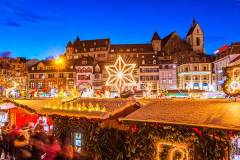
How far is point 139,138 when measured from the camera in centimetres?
1259

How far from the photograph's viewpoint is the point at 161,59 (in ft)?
292

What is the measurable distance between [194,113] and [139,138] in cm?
238

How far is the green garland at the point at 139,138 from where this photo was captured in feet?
34.1

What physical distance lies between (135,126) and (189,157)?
99.4 inches

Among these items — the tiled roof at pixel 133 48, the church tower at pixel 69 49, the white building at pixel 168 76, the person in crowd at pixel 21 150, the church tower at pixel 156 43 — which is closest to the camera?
the person in crowd at pixel 21 150

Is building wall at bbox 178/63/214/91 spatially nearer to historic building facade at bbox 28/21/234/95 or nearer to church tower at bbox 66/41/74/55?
historic building facade at bbox 28/21/234/95

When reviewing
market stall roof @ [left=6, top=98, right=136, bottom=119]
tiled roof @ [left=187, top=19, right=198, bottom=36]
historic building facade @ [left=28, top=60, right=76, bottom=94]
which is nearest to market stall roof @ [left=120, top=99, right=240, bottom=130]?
market stall roof @ [left=6, top=98, right=136, bottom=119]

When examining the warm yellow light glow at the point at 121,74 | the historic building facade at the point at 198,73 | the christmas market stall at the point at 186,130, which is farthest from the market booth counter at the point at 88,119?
the historic building facade at the point at 198,73

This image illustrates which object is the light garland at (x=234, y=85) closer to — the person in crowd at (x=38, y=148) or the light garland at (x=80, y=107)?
the light garland at (x=80, y=107)

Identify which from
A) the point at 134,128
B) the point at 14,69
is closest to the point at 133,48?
the point at 14,69

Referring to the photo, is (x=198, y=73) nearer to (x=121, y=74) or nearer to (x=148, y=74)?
(x=148, y=74)

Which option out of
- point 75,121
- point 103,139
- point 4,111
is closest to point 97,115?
point 103,139

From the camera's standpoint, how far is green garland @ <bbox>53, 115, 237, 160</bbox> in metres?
10.4

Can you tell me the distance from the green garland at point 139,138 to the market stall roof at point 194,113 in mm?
330
